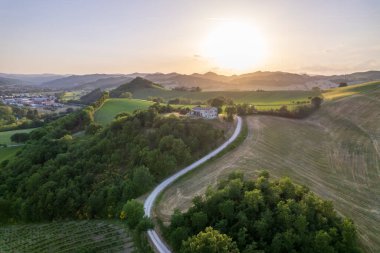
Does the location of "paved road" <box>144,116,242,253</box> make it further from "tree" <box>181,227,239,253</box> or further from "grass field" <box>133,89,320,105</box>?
"grass field" <box>133,89,320,105</box>

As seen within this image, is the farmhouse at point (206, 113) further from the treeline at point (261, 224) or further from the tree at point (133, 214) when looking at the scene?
the tree at point (133, 214)

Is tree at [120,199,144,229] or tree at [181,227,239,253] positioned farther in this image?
tree at [120,199,144,229]

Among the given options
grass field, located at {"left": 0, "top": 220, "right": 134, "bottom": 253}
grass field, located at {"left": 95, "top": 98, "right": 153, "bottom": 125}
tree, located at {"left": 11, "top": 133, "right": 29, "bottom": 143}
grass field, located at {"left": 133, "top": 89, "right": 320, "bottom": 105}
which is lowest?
grass field, located at {"left": 0, "top": 220, "right": 134, "bottom": 253}

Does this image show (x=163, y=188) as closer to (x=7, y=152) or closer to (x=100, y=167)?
(x=100, y=167)

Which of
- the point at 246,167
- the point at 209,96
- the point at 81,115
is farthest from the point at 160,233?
the point at 209,96

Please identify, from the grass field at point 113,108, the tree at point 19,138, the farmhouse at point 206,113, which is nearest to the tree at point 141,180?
the farmhouse at point 206,113

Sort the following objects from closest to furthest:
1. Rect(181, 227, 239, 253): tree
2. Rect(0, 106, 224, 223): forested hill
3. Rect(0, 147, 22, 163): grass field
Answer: Rect(181, 227, 239, 253): tree, Rect(0, 106, 224, 223): forested hill, Rect(0, 147, 22, 163): grass field

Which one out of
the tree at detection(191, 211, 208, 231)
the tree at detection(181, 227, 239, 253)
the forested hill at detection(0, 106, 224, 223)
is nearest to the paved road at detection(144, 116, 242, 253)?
the forested hill at detection(0, 106, 224, 223)

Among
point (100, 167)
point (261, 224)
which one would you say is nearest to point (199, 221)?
point (261, 224)
